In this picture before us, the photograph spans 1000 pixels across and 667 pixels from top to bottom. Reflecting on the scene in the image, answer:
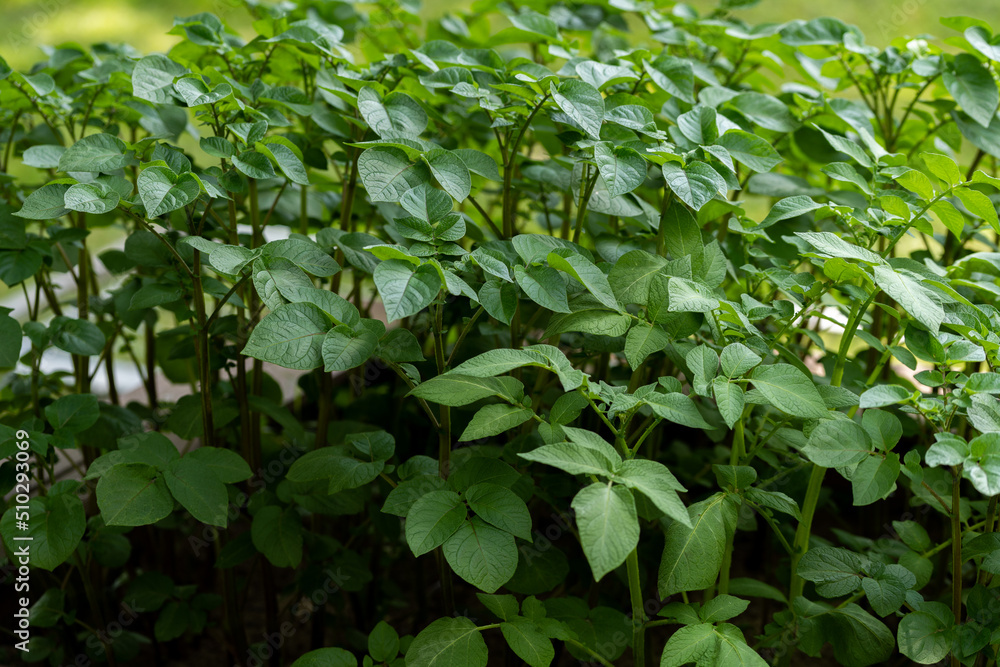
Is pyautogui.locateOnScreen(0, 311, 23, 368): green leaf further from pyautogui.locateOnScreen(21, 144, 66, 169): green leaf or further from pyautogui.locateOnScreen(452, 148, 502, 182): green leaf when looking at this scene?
pyautogui.locateOnScreen(452, 148, 502, 182): green leaf

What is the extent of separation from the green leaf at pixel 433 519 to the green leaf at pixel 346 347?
0.17m

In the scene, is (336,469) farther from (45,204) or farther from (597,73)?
(597,73)

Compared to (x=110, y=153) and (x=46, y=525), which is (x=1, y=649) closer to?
(x=46, y=525)

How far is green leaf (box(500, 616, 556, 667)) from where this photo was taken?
88 centimetres

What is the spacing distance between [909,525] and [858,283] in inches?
13.4

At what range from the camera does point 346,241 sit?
1.12 metres

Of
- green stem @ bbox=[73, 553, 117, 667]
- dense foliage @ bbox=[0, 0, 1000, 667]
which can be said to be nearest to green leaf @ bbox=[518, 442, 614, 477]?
dense foliage @ bbox=[0, 0, 1000, 667]

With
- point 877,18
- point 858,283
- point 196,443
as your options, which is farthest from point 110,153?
point 877,18

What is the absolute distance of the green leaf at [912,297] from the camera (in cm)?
83

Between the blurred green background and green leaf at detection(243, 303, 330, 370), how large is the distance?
3103 mm

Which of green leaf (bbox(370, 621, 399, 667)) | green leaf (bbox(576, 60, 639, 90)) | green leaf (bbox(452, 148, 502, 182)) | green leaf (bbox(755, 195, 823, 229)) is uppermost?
green leaf (bbox(576, 60, 639, 90))

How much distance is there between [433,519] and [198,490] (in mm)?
329

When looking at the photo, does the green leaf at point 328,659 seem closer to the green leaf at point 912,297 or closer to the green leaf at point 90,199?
the green leaf at point 90,199

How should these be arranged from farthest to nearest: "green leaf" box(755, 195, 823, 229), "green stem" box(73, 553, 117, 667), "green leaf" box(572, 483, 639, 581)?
"green stem" box(73, 553, 117, 667), "green leaf" box(755, 195, 823, 229), "green leaf" box(572, 483, 639, 581)
